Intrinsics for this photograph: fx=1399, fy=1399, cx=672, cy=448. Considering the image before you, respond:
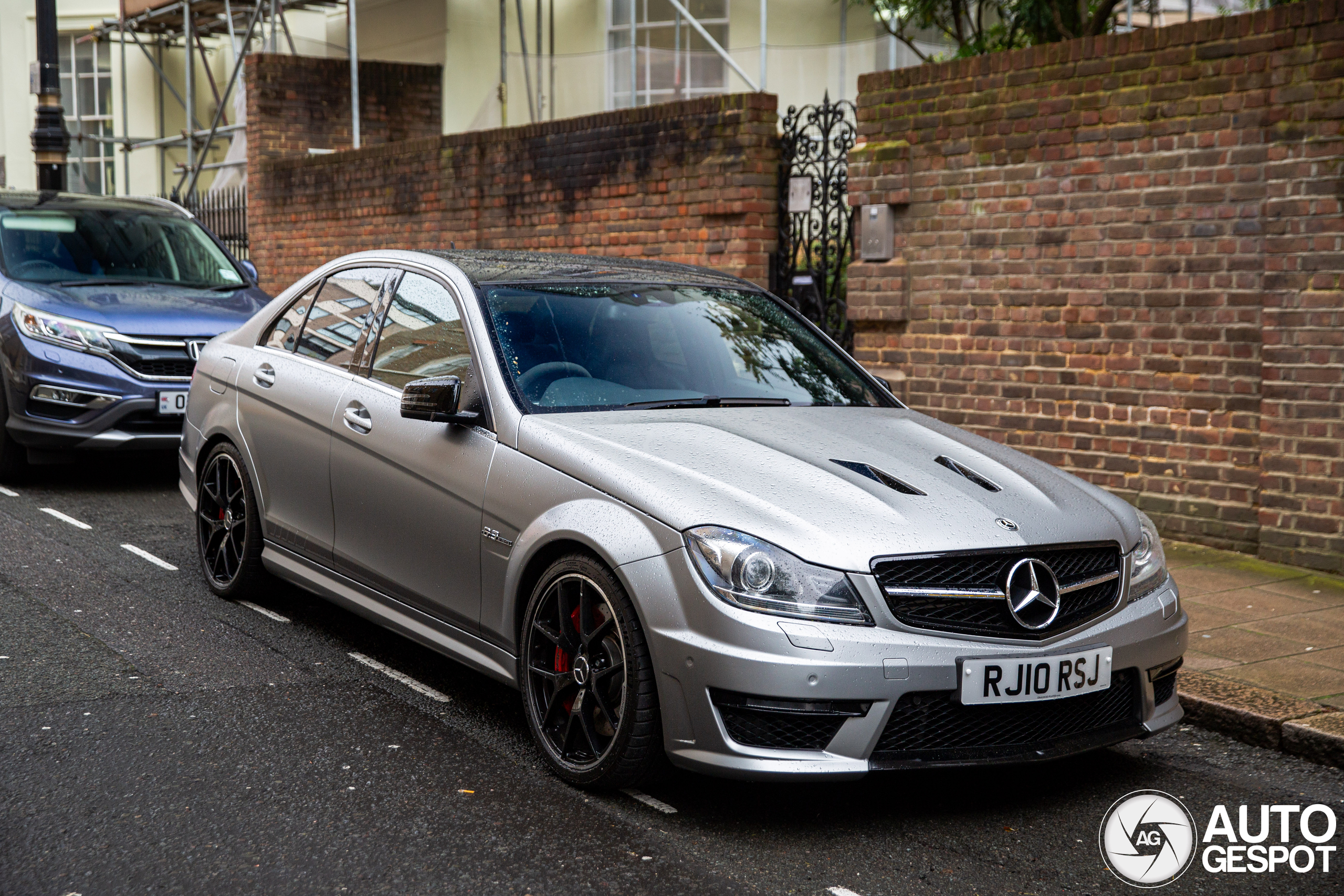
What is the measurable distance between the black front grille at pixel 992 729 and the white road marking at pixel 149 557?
4.29m

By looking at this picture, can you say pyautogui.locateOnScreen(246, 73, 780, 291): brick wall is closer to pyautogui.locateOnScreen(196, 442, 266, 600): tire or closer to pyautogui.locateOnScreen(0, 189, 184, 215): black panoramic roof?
pyautogui.locateOnScreen(0, 189, 184, 215): black panoramic roof

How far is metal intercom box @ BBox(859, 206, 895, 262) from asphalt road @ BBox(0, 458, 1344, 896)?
4510 millimetres

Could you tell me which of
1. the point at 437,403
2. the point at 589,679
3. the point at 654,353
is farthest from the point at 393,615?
the point at 654,353

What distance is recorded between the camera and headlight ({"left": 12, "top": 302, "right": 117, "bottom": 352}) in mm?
8641

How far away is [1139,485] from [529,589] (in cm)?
461

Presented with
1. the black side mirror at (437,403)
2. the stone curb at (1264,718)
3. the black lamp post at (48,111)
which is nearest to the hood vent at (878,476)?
the black side mirror at (437,403)

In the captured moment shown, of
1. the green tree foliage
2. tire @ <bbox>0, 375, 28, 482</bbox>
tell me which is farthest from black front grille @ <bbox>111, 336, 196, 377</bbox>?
the green tree foliage

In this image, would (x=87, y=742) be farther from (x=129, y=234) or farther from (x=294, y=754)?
(x=129, y=234)

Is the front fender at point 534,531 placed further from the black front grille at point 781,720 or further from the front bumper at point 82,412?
the front bumper at point 82,412

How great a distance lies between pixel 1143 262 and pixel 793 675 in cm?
490

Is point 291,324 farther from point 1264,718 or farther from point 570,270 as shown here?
point 1264,718

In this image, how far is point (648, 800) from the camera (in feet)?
12.9

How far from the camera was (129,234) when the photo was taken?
10102 mm

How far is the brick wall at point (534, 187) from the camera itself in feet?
32.7
